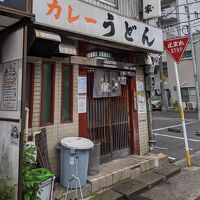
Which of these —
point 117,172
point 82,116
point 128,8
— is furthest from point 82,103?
point 128,8

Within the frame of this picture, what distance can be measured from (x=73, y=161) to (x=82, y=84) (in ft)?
7.14

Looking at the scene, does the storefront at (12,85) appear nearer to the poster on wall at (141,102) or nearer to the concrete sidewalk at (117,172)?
the concrete sidewalk at (117,172)

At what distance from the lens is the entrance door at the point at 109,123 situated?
6.75 m

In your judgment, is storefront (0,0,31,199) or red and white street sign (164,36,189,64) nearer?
storefront (0,0,31,199)

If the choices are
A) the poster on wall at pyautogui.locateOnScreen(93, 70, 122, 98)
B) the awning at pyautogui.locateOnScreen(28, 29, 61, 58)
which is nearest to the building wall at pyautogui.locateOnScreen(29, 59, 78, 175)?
the awning at pyautogui.locateOnScreen(28, 29, 61, 58)

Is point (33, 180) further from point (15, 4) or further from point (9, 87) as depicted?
point (15, 4)

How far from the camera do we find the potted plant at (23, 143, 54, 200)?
3963 mm

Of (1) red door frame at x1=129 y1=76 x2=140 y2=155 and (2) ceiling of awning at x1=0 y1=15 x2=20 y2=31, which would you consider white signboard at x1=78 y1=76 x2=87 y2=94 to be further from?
(2) ceiling of awning at x1=0 y1=15 x2=20 y2=31

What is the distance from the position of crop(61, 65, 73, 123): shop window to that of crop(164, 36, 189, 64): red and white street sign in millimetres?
3723

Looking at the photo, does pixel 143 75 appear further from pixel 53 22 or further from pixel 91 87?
pixel 53 22

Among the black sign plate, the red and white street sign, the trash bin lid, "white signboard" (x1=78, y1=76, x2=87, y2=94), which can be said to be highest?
the red and white street sign

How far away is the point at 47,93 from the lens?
18.4 feet

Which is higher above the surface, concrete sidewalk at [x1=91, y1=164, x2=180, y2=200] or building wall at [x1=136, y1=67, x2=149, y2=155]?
building wall at [x1=136, y1=67, x2=149, y2=155]

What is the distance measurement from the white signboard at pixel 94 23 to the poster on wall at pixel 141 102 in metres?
1.66
